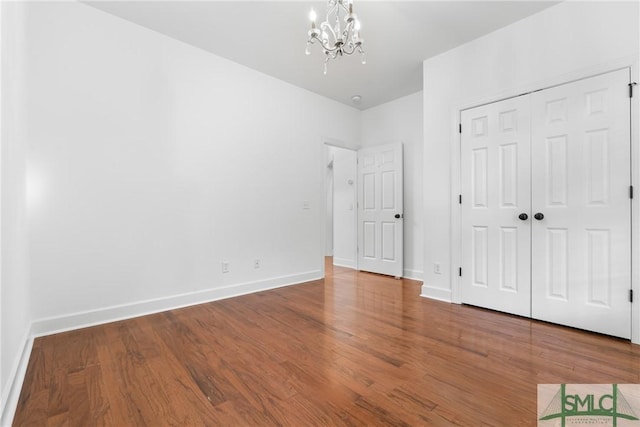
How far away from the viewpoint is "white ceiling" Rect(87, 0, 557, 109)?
2525 mm

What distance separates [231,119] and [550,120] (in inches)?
134

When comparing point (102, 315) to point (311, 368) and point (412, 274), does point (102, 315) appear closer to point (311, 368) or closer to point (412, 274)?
point (311, 368)

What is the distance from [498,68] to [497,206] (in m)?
1.44

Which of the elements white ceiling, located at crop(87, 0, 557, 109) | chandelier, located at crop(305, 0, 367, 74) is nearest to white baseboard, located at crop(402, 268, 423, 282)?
white ceiling, located at crop(87, 0, 557, 109)

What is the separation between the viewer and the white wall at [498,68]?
2.29 m

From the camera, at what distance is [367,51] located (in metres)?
3.22

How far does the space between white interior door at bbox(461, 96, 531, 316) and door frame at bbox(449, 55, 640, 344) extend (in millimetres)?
57

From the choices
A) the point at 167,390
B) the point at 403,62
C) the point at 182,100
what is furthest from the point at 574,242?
the point at 182,100

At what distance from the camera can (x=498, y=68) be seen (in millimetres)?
2863

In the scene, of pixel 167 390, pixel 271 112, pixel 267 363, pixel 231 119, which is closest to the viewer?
pixel 167 390

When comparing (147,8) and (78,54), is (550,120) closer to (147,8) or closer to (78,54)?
(147,8)

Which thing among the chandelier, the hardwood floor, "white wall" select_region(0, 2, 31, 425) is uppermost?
the chandelier

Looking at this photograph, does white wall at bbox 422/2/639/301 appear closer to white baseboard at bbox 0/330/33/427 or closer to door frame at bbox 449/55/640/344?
door frame at bbox 449/55/640/344

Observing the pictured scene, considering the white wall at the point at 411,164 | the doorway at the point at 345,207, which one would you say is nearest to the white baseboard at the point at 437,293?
the white wall at the point at 411,164
